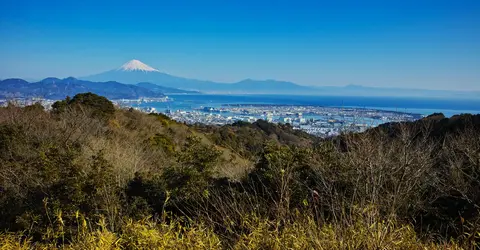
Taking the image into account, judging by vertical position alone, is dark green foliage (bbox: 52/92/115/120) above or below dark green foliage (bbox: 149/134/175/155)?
above

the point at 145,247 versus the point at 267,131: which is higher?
the point at 145,247

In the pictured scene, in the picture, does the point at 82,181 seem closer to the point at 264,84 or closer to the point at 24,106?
A: the point at 24,106

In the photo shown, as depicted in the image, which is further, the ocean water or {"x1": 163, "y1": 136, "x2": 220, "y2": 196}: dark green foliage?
the ocean water

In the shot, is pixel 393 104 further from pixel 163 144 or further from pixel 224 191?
pixel 224 191

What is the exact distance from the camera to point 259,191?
25.8 feet

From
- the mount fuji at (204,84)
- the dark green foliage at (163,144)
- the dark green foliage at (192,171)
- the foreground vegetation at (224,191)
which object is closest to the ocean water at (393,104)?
the foreground vegetation at (224,191)

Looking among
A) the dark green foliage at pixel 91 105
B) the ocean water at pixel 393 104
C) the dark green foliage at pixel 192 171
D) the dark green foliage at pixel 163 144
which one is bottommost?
the dark green foliage at pixel 163 144

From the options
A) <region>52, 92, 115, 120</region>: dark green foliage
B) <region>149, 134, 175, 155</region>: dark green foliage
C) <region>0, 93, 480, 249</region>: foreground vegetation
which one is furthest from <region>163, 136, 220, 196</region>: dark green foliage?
<region>52, 92, 115, 120</region>: dark green foliage

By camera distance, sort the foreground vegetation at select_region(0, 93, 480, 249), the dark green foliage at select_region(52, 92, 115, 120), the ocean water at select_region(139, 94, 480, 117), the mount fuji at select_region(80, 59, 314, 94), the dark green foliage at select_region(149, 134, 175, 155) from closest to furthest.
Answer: the foreground vegetation at select_region(0, 93, 480, 249)
the dark green foliage at select_region(149, 134, 175, 155)
the dark green foliage at select_region(52, 92, 115, 120)
the ocean water at select_region(139, 94, 480, 117)
the mount fuji at select_region(80, 59, 314, 94)

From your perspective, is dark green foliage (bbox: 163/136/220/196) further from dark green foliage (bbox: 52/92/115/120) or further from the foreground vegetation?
dark green foliage (bbox: 52/92/115/120)

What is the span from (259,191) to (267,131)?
2352 centimetres

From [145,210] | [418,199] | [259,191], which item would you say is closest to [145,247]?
[145,210]

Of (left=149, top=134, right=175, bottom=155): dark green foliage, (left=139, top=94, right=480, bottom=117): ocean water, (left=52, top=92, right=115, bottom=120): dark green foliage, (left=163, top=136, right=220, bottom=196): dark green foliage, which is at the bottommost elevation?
(left=149, top=134, right=175, bottom=155): dark green foliage

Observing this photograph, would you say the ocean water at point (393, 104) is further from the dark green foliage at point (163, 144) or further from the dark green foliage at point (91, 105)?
the dark green foliage at point (91, 105)
